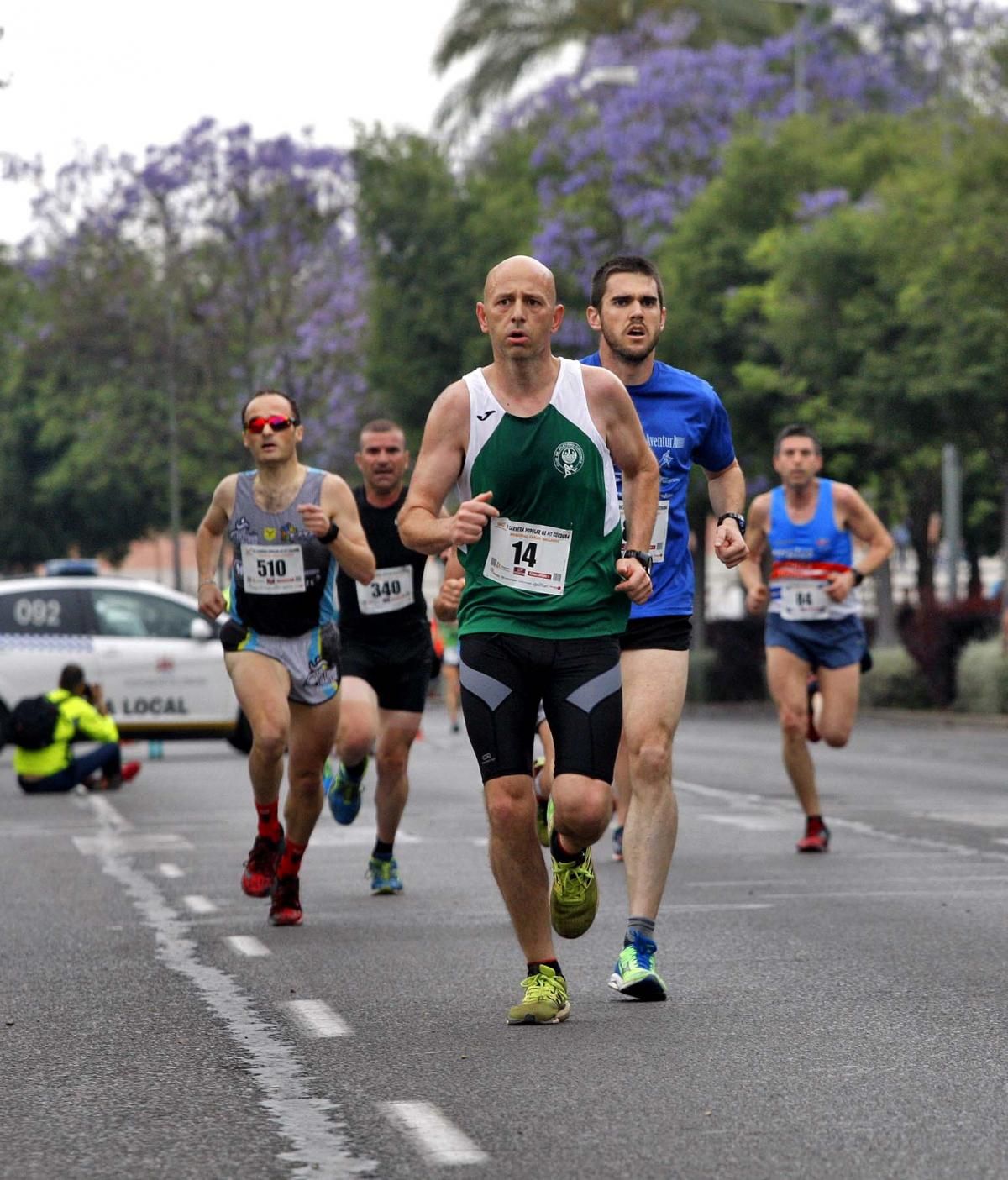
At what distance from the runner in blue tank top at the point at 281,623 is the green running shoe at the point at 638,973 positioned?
259 centimetres

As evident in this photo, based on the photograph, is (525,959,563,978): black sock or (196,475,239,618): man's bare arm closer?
(525,959,563,978): black sock

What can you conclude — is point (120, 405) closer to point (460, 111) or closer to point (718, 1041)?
point (460, 111)

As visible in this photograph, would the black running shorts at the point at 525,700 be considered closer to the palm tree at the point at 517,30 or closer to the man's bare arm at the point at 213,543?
the man's bare arm at the point at 213,543

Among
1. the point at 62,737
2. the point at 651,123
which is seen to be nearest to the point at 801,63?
the point at 651,123

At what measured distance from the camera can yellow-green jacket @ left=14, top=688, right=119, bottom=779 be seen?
786 inches

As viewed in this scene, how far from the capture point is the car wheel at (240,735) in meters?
24.2

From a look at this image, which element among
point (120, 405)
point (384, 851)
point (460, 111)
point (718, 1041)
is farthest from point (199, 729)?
point (120, 405)

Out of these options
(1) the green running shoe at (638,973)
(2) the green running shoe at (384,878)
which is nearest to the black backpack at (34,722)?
(2) the green running shoe at (384,878)

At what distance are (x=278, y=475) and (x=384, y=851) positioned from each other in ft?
6.66

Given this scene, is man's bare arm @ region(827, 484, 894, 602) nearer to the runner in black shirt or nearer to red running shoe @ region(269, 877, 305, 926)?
the runner in black shirt

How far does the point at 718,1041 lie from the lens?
263 inches

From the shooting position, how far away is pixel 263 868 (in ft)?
33.1

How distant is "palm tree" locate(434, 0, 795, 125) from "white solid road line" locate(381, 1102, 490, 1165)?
43.0 meters

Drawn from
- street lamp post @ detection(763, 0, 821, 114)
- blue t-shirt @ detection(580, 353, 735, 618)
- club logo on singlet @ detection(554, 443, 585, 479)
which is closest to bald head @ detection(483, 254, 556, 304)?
club logo on singlet @ detection(554, 443, 585, 479)
